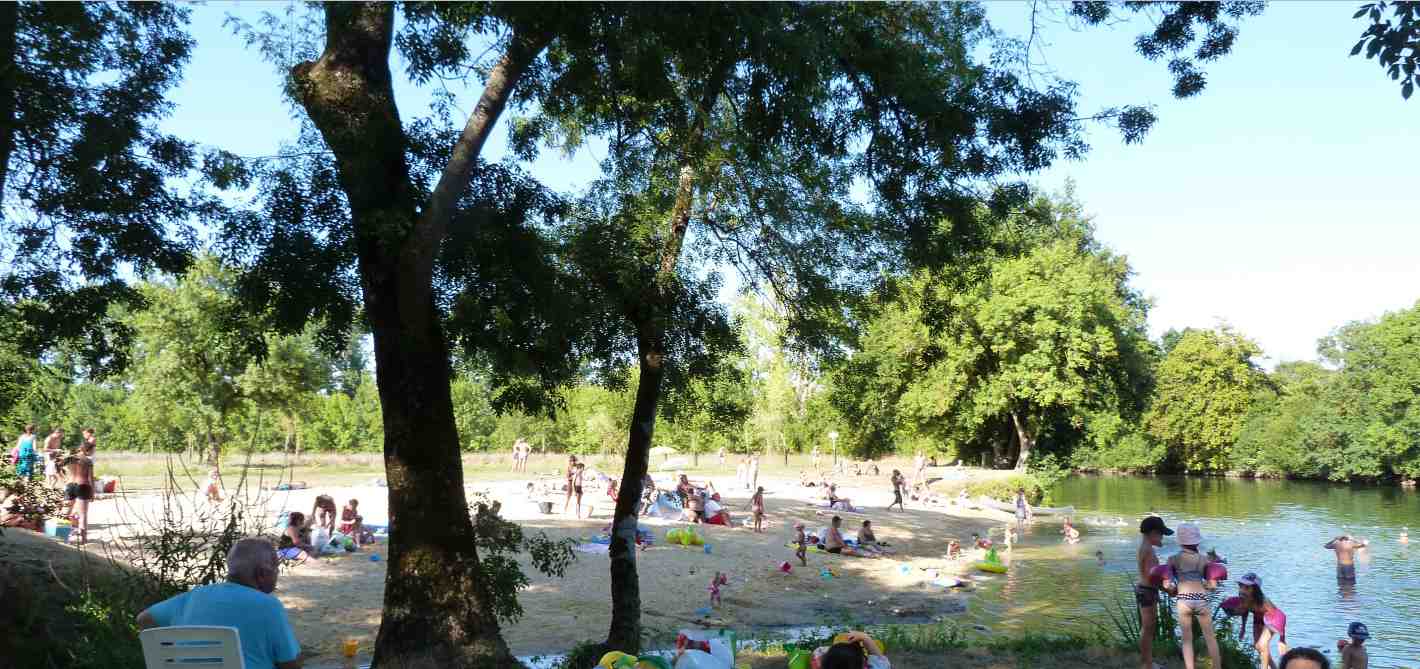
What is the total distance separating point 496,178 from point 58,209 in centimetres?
405

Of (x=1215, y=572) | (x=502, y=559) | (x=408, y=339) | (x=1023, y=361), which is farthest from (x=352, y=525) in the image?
(x=1023, y=361)

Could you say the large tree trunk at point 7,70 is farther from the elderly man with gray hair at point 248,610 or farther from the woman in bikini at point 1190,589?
the woman in bikini at point 1190,589

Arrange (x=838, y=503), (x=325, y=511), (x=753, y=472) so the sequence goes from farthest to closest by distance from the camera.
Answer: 1. (x=753, y=472)
2. (x=838, y=503)
3. (x=325, y=511)

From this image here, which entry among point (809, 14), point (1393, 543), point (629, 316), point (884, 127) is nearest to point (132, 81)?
point (629, 316)

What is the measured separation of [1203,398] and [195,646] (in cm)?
7007

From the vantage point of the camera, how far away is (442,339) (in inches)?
301

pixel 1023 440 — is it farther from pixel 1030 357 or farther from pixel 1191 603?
pixel 1191 603

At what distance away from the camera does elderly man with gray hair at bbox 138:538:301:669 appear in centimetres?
371

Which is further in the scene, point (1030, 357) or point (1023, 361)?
point (1023, 361)

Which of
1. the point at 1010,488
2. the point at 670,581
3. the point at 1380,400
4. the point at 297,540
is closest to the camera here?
the point at 297,540

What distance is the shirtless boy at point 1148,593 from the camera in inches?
313

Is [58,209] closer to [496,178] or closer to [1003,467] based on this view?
[496,178]

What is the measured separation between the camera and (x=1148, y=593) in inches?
314

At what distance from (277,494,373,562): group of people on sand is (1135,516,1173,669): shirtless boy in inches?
500
